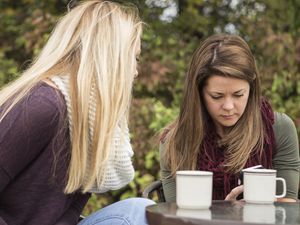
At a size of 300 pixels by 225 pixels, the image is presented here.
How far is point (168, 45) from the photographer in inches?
219

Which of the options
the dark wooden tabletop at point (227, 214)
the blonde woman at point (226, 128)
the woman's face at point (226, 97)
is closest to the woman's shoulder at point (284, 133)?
the blonde woman at point (226, 128)

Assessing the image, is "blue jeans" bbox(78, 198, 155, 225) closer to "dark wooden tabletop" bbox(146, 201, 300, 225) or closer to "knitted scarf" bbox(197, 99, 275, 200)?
"dark wooden tabletop" bbox(146, 201, 300, 225)

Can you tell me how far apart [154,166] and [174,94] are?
59 centimetres

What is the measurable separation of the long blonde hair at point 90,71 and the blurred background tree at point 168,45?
1.86 m

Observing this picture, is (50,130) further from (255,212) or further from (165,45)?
(165,45)

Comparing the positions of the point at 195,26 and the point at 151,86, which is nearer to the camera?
the point at 151,86

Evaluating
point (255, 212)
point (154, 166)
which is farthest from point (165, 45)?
point (255, 212)

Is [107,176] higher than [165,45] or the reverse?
the reverse

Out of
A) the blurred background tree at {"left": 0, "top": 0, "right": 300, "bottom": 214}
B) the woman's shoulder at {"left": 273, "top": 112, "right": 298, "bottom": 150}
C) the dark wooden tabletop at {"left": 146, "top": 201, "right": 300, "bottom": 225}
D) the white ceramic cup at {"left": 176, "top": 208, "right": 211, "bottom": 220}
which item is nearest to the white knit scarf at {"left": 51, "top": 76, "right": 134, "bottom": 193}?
the dark wooden tabletop at {"left": 146, "top": 201, "right": 300, "bottom": 225}

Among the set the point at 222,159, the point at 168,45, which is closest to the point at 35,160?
the point at 222,159

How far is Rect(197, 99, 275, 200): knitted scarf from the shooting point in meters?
3.07

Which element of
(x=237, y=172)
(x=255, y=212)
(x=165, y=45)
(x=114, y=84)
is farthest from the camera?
(x=165, y=45)

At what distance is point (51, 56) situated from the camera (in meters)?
2.41

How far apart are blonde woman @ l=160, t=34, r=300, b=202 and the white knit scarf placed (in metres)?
0.65
